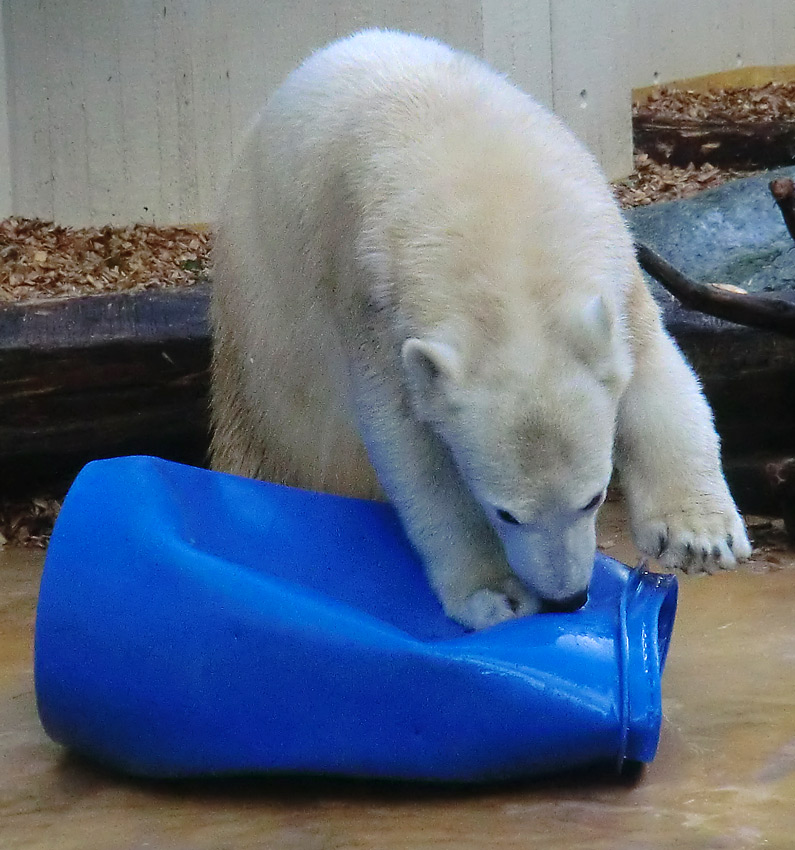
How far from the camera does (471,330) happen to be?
238cm

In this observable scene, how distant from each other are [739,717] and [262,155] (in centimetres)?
207

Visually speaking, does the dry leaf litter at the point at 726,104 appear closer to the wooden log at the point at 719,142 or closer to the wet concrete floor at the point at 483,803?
the wooden log at the point at 719,142

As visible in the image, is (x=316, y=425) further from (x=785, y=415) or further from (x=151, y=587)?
(x=785, y=415)

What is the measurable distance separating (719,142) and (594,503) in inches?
221

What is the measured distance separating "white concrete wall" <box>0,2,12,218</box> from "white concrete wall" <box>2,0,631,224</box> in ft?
0.12

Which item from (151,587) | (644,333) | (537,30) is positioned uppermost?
(537,30)

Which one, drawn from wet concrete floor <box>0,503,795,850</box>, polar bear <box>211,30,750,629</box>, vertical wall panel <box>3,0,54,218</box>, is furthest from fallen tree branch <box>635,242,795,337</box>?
vertical wall panel <box>3,0,54,218</box>

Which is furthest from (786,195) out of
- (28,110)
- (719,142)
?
(28,110)

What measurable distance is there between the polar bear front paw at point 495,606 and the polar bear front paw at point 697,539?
0.34 metres

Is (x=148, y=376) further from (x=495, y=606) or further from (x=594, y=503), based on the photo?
(x=594, y=503)

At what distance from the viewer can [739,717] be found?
246 centimetres

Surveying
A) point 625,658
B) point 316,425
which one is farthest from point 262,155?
point 625,658

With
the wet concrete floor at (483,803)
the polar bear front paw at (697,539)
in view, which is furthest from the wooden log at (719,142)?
the wet concrete floor at (483,803)

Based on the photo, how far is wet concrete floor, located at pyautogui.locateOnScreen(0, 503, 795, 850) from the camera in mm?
1971
